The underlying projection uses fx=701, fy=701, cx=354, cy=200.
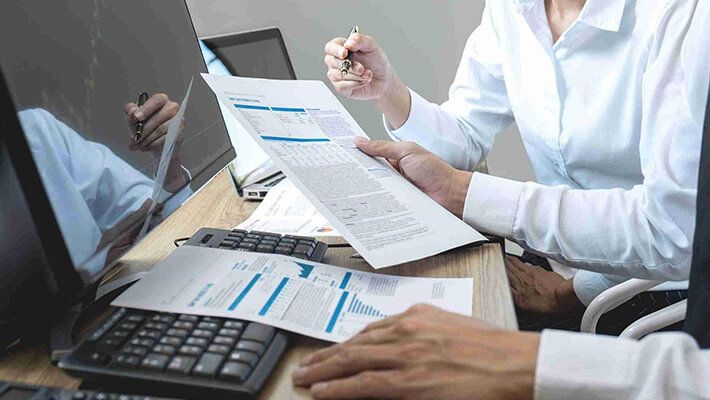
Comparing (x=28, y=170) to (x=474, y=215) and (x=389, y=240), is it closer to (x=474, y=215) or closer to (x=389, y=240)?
(x=389, y=240)

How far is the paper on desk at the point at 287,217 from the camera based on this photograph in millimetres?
978

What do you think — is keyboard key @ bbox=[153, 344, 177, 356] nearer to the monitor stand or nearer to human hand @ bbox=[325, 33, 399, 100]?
the monitor stand

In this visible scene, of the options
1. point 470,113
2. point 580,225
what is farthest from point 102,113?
point 470,113

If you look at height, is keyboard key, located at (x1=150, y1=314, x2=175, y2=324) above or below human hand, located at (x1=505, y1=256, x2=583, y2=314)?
above

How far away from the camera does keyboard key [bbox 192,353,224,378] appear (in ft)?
1.83

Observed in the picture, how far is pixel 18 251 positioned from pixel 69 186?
0.24 feet

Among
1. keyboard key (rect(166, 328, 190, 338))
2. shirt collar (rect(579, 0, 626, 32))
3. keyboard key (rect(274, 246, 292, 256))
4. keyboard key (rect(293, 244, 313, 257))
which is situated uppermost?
shirt collar (rect(579, 0, 626, 32))

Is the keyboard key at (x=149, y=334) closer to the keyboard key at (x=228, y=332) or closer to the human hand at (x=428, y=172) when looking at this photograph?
the keyboard key at (x=228, y=332)

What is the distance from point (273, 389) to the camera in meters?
0.58

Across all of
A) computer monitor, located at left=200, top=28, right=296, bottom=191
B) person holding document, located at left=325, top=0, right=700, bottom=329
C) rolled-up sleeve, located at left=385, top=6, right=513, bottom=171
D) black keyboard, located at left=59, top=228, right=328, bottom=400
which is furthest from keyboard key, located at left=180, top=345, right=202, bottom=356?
rolled-up sleeve, located at left=385, top=6, right=513, bottom=171

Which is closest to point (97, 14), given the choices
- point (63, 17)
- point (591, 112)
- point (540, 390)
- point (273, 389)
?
point (63, 17)

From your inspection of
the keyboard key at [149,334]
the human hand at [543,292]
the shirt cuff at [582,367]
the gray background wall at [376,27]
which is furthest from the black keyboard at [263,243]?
the gray background wall at [376,27]

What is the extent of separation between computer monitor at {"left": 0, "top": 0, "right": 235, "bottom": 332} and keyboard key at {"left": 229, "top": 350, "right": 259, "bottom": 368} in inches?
6.4

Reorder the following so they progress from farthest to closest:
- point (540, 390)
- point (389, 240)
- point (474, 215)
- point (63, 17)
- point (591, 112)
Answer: point (591, 112) → point (474, 215) → point (389, 240) → point (63, 17) → point (540, 390)
